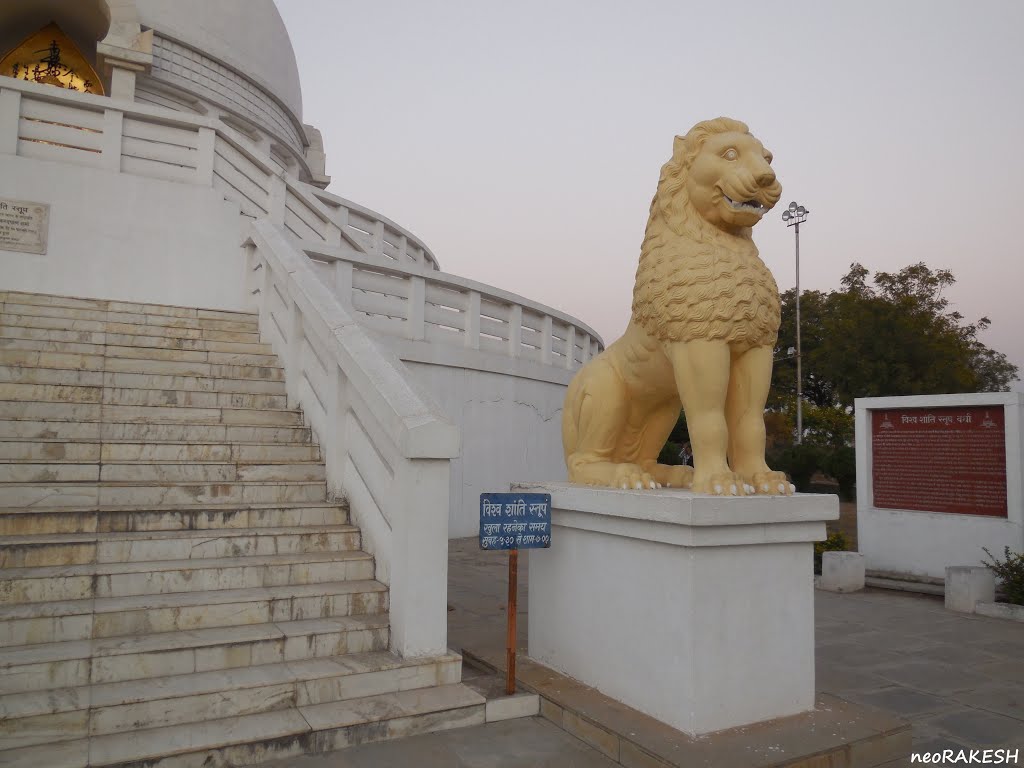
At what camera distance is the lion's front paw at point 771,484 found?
3369 millimetres

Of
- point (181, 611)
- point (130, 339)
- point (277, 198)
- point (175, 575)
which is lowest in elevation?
point (181, 611)

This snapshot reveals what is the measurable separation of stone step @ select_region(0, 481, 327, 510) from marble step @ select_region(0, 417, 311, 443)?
0.60 meters

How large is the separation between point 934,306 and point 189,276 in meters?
25.4

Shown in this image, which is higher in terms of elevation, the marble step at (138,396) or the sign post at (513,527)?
the marble step at (138,396)

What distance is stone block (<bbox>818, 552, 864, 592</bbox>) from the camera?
6.96 metres

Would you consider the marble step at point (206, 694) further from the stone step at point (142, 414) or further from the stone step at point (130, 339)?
the stone step at point (130, 339)

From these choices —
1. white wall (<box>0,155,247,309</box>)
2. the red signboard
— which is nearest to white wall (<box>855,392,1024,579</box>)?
the red signboard

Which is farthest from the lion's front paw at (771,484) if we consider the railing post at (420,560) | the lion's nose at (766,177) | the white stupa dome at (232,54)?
the white stupa dome at (232,54)

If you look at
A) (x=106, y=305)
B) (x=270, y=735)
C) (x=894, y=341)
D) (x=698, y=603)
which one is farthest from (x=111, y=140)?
(x=894, y=341)

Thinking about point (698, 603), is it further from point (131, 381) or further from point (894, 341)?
point (894, 341)

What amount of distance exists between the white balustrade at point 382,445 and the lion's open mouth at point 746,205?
1.69m

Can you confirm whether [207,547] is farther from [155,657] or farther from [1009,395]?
[1009,395]

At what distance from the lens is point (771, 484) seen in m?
3.39

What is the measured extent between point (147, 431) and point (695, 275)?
3642 mm
